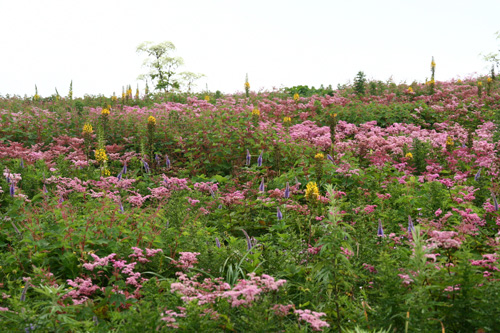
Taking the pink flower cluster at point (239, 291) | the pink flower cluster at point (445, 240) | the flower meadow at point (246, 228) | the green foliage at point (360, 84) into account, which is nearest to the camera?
the pink flower cluster at point (239, 291)

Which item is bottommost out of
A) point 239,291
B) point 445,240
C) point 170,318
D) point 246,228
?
point 246,228

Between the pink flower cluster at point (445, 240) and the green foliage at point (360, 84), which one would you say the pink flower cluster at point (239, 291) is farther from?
the green foliage at point (360, 84)

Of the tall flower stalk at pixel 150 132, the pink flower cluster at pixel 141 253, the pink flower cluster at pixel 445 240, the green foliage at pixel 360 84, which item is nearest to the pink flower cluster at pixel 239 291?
the pink flower cluster at pixel 141 253

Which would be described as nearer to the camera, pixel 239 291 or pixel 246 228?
pixel 239 291

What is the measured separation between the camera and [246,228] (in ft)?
19.4

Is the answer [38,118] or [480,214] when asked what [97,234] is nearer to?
[480,214]

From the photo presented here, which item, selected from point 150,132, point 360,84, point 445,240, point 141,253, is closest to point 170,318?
point 141,253

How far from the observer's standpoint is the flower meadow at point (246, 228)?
10.6 ft

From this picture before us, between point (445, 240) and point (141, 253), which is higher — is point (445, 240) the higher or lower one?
the higher one

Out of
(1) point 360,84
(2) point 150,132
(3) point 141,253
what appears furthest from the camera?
(1) point 360,84

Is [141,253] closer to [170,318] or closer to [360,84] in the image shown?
[170,318]

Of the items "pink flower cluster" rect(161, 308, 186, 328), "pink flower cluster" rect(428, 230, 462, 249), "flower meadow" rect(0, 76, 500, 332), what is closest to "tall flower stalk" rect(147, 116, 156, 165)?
"flower meadow" rect(0, 76, 500, 332)

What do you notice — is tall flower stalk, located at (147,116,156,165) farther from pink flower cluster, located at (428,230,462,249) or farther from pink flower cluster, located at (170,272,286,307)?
pink flower cluster, located at (428,230,462,249)

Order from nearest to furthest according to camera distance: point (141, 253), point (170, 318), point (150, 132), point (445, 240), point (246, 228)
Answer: point (170, 318) → point (445, 240) → point (141, 253) → point (246, 228) → point (150, 132)
